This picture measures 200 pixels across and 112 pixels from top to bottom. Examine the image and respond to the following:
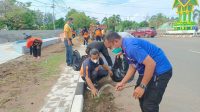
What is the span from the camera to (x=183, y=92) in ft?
25.5

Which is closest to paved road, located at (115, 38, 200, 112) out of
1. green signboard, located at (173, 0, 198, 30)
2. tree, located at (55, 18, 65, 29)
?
green signboard, located at (173, 0, 198, 30)

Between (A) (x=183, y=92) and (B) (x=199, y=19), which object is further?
(B) (x=199, y=19)

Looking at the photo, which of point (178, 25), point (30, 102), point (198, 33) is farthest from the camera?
point (178, 25)

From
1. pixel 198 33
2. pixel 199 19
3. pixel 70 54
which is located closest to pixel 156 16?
pixel 199 19

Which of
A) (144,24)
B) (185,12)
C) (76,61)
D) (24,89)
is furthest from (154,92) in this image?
(144,24)

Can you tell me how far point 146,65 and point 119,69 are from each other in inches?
201

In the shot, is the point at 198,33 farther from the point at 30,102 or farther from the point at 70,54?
the point at 30,102

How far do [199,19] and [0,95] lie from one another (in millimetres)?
98869

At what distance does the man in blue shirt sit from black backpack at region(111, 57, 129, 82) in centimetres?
423

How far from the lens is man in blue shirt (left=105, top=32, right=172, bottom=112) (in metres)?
4.01

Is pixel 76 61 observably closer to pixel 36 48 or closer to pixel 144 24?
pixel 36 48

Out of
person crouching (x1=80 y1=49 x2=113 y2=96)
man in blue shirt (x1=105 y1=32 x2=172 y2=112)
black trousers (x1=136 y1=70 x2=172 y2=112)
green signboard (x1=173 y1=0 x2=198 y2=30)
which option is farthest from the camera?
green signboard (x1=173 y1=0 x2=198 y2=30)

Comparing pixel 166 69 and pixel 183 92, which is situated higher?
pixel 166 69

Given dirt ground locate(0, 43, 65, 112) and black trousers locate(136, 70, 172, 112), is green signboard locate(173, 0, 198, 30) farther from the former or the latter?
black trousers locate(136, 70, 172, 112)
